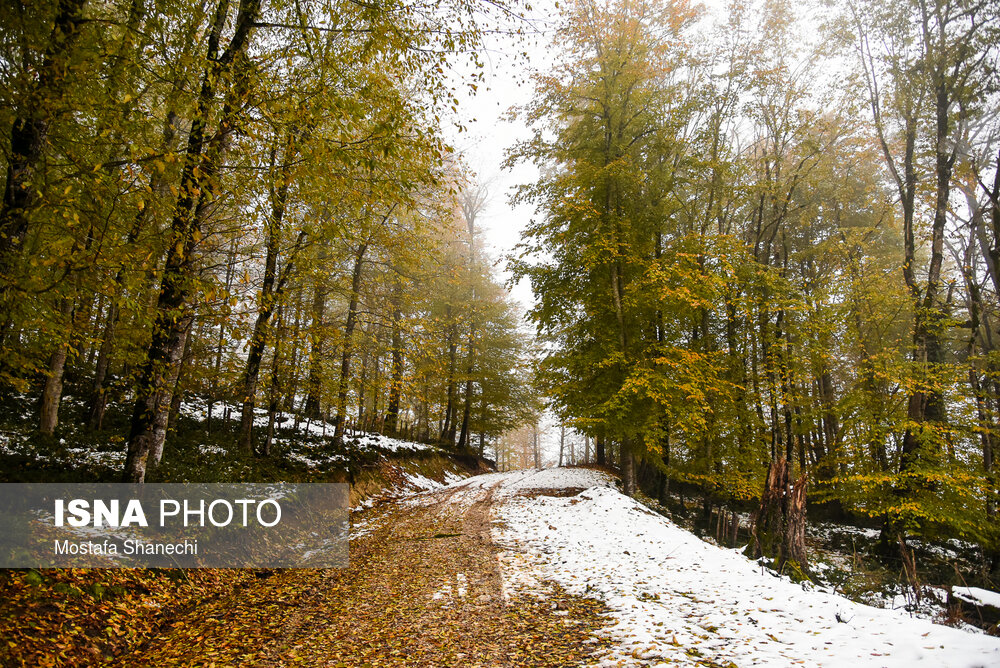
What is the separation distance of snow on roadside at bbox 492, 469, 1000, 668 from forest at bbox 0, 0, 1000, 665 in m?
2.12

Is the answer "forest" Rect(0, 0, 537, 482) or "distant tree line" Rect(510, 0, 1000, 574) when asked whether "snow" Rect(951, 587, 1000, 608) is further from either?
"forest" Rect(0, 0, 537, 482)

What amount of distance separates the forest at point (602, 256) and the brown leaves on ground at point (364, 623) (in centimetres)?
227

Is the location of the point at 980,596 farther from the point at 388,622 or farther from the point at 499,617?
the point at 388,622

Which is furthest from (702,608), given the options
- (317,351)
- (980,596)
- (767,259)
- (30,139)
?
(767,259)

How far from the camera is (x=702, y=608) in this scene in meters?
4.82

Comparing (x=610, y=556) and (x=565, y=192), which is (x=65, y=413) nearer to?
(x=610, y=556)

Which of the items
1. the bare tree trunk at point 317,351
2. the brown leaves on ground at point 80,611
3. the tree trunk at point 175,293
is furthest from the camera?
the bare tree trunk at point 317,351

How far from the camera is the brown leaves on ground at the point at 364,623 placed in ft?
12.7

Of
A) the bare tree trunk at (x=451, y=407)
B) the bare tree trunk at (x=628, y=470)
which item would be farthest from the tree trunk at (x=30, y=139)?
the bare tree trunk at (x=451, y=407)

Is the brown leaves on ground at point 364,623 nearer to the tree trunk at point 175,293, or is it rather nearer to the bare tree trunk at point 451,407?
the tree trunk at point 175,293

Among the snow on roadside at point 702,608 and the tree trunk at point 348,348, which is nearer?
the snow on roadside at point 702,608

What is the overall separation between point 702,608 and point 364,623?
381cm

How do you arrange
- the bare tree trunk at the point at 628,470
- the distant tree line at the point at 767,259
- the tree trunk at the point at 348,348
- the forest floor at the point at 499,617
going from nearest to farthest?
the forest floor at the point at 499,617
the distant tree line at the point at 767,259
the tree trunk at the point at 348,348
the bare tree trunk at the point at 628,470

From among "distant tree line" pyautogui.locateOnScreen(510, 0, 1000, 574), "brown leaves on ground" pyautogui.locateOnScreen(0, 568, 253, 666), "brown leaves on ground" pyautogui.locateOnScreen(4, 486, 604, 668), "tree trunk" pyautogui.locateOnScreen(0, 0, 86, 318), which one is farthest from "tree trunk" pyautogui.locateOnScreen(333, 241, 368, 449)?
"tree trunk" pyautogui.locateOnScreen(0, 0, 86, 318)
